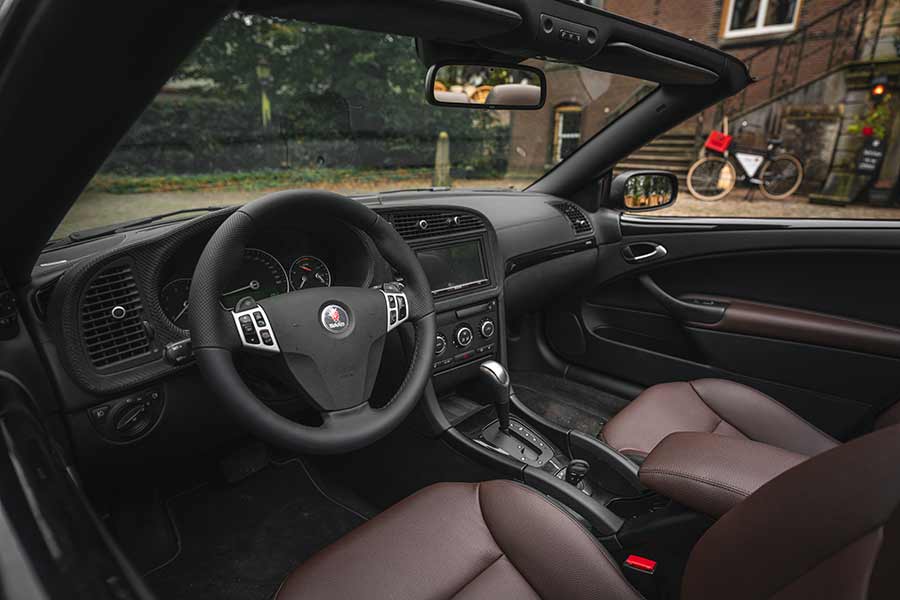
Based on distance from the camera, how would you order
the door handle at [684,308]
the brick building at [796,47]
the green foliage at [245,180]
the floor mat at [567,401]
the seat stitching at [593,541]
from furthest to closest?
the brick building at [796,47] < the floor mat at [567,401] < the door handle at [684,308] < the green foliage at [245,180] < the seat stitching at [593,541]

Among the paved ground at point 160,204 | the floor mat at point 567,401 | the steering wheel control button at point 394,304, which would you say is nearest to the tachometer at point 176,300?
the paved ground at point 160,204

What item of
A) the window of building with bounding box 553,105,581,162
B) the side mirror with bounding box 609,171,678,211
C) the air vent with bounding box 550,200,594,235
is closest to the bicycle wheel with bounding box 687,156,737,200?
the side mirror with bounding box 609,171,678,211

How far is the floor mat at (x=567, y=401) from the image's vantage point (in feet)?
8.13

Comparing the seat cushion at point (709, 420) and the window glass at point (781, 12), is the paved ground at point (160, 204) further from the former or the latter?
the window glass at point (781, 12)

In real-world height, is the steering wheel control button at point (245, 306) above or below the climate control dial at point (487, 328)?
above

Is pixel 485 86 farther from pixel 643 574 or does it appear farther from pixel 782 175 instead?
pixel 782 175

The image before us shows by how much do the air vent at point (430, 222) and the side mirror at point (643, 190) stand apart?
0.97 metres

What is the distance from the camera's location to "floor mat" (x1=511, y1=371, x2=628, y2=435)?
2.48 meters

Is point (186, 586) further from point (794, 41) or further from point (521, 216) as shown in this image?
point (794, 41)

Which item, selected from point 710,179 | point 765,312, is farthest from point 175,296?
point 710,179

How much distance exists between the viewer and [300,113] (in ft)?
7.61

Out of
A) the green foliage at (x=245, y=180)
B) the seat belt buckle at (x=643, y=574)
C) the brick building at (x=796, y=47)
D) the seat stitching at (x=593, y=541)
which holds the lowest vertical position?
the seat belt buckle at (x=643, y=574)

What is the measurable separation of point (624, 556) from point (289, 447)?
856 mm

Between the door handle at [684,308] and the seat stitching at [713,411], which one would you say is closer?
the seat stitching at [713,411]
